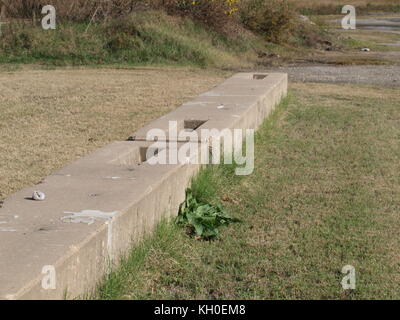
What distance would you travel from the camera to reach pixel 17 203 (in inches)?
173

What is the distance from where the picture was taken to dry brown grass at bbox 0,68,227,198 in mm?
7121

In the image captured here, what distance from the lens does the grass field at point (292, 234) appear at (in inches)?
167

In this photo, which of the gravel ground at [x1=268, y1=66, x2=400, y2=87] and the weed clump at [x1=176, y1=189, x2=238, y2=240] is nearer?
the weed clump at [x1=176, y1=189, x2=238, y2=240]

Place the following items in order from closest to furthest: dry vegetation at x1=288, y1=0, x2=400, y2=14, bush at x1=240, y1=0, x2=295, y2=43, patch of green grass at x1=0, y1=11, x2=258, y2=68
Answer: patch of green grass at x1=0, y1=11, x2=258, y2=68
bush at x1=240, y1=0, x2=295, y2=43
dry vegetation at x1=288, y1=0, x2=400, y2=14

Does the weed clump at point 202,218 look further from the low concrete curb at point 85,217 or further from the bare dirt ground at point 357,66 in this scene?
the bare dirt ground at point 357,66

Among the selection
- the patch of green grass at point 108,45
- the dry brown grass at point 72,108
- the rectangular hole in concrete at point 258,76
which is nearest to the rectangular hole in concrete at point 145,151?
the dry brown grass at point 72,108

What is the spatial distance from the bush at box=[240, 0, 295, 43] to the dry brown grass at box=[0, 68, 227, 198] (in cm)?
563

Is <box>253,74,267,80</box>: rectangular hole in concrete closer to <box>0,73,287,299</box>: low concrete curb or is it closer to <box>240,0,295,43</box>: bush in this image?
<box>0,73,287,299</box>: low concrete curb

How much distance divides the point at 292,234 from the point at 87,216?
→ 5.52 feet

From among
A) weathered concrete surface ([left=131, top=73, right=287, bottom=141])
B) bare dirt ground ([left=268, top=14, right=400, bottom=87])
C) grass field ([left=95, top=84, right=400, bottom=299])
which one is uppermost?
weathered concrete surface ([left=131, top=73, right=287, bottom=141])

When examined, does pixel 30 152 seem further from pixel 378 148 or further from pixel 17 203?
pixel 378 148

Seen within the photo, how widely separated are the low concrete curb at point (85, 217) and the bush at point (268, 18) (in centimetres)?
1447

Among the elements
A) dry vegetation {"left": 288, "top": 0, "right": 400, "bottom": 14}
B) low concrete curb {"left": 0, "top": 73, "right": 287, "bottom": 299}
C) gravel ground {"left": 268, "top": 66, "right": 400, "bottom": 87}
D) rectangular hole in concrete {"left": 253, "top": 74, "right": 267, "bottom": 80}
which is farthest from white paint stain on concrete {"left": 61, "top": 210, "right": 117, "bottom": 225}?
dry vegetation {"left": 288, "top": 0, "right": 400, "bottom": 14}

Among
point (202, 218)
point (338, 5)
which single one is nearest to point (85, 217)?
point (202, 218)
